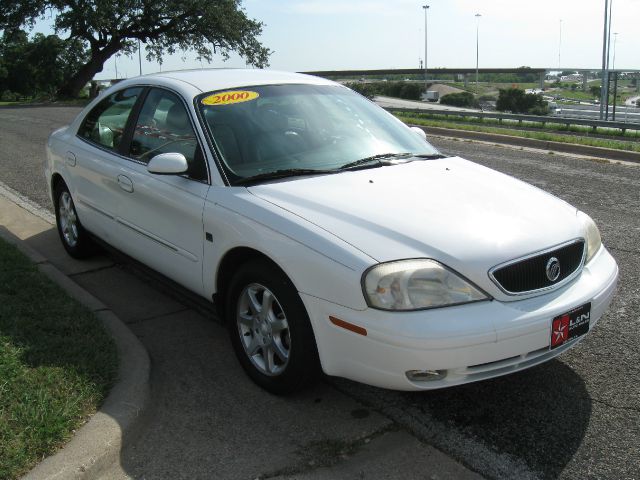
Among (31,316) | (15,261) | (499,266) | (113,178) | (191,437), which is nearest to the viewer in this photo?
(499,266)

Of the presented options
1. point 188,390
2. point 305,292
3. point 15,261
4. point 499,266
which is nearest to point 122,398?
point 188,390

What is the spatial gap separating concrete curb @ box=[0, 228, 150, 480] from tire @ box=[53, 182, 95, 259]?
5.07 ft

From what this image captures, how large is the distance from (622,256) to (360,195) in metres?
3.18

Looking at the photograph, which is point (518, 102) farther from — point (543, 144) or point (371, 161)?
point (371, 161)

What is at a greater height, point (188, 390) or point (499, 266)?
point (499, 266)

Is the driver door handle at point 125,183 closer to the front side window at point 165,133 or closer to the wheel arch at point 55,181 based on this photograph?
the front side window at point 165,133

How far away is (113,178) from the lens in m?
4.90

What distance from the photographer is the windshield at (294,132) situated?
402 cm

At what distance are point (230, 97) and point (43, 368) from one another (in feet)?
6.42

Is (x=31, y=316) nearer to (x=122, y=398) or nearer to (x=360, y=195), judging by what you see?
(x=122, y=398)

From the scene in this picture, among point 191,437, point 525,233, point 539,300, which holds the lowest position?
point 191,437

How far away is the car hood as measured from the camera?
3.09m

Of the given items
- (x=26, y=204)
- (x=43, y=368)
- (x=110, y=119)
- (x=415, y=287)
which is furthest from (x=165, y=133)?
(x=26, y=204)

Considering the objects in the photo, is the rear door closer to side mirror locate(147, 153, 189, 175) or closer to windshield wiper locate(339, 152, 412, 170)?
side mirror locate(147, 153, 189, 175)
